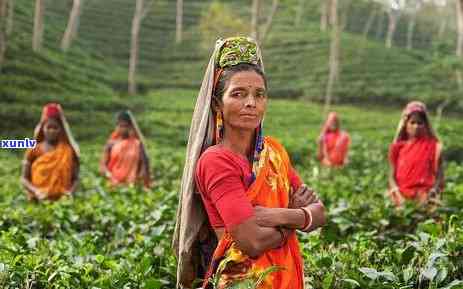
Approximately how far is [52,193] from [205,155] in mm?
4352

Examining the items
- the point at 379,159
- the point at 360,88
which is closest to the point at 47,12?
the point at 360,88

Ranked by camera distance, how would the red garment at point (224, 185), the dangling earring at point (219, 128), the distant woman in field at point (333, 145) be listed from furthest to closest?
the distant woman in field at point (333, 145), the dangling earring at point (219, 128), the red garment at point (224, 185)

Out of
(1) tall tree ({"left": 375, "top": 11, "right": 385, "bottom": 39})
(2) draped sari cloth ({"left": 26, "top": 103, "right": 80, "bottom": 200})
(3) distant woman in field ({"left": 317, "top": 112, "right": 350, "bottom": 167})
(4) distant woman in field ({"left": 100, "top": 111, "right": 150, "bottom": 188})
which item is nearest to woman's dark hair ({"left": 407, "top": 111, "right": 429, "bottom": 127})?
(2) draped sari cloth ({"left": 26, "top": 103, "right": 80, "bottom": 200})

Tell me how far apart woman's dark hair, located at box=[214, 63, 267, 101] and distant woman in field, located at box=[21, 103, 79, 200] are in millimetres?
4079

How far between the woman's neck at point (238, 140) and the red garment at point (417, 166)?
12.8 feet

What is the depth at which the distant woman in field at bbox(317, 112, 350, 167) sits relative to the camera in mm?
11148

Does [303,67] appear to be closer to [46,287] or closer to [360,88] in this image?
[360,88]

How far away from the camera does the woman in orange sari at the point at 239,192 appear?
1971 millimetres

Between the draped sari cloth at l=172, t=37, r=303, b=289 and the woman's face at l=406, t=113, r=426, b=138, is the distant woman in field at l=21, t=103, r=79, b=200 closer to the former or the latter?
the woman's face at l=406, t=113, r=426, b=138

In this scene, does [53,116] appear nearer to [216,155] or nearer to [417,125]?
[417,125]

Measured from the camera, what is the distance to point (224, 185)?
1965mm

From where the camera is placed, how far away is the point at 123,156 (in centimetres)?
784

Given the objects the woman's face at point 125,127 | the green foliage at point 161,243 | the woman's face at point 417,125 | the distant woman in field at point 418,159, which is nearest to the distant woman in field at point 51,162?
the green foliage at point 161,243

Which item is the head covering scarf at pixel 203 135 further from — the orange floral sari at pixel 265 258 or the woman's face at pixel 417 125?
the woman's face at pixel 417 125
